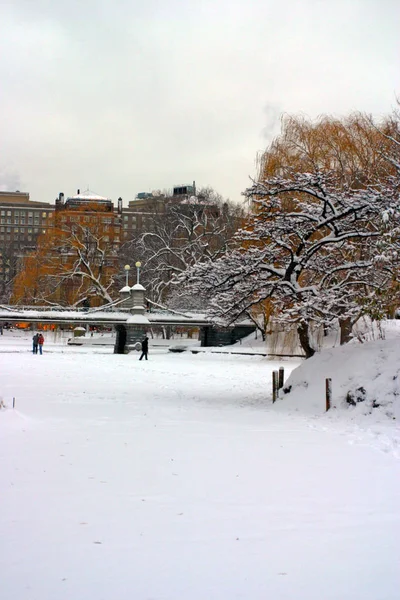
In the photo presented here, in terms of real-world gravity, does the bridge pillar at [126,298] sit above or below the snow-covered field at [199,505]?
above

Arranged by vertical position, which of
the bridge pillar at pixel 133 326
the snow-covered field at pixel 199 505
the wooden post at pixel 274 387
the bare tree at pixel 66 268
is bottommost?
the snow-covered field at pixel 199 505

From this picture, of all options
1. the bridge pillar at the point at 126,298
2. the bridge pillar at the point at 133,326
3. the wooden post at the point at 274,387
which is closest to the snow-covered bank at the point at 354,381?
the wooden post at the point at 274,387

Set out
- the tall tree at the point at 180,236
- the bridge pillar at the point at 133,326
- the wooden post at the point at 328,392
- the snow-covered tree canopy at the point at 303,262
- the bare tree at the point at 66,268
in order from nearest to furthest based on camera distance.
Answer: the wooden post at the point at 328,392, the snow-covered tree canopy at the point at 303,262, the bridge pillar at the point at 133,326, the tall tree at the point at 180,236, the bare tree at the point at 66,268

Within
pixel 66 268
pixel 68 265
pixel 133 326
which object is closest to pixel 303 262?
pixel 133 326

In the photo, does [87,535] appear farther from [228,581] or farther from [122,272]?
[122,272]

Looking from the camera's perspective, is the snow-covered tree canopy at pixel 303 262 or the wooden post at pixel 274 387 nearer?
the snow-covered tree canopy at pixel 303 262

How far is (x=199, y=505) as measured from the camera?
6777 mm

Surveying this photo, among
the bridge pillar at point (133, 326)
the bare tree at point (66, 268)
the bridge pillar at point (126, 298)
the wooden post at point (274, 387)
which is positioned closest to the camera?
the wooden post at point (274, 387)

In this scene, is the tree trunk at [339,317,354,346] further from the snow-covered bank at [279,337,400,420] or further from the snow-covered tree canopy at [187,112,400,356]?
the snow-covered bank at [279,337,400,420]

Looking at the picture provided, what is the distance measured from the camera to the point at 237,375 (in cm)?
2694

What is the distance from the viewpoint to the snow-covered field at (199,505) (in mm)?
4840

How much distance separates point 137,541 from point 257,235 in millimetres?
11971

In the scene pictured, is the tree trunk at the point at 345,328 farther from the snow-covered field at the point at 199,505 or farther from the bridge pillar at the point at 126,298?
the bridge pillar at the point at 126,298

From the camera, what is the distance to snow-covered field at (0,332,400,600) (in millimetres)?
4840
